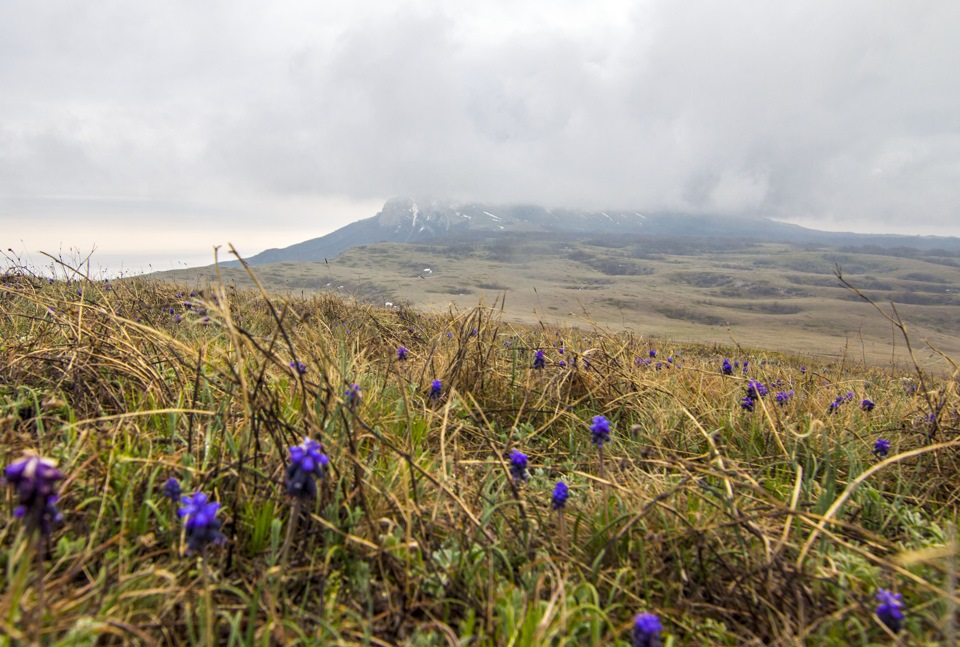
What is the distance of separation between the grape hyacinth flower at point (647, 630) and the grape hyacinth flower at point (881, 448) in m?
2.49

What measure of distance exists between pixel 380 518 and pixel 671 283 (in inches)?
7182

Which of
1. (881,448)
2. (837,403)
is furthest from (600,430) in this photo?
(837,403)

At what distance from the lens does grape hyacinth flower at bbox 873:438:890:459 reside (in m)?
3.04

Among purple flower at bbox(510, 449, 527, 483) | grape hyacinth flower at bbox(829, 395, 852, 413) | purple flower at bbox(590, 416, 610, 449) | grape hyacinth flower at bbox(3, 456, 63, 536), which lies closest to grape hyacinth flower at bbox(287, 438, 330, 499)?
grape hyacinth flower at bbox(3, 456, 63, 536)

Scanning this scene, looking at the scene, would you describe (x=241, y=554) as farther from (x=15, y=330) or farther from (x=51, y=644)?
(x=15, y=330)

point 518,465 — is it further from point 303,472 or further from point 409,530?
point 303,472

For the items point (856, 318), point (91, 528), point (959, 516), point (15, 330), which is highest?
point (15, 330)

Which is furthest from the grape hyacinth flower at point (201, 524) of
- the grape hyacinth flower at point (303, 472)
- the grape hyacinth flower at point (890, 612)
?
the grape hyacinth flower at point (890, 612)

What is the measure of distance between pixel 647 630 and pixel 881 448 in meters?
2.54

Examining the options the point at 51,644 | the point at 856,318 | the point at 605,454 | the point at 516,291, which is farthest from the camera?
the point at 516,291

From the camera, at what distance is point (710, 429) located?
3.78 m

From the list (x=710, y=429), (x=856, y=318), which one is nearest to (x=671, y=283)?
(x=856, y=318)

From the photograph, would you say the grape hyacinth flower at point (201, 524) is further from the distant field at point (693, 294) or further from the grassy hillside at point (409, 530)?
the distant field at point (693, 294)

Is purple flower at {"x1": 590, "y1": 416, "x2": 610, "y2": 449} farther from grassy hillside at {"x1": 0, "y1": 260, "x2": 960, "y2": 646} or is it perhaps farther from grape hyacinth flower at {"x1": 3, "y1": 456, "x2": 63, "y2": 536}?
grape hyacinth flower at {"x1": 3, "y1": 456, "x2": 63, "y2": 536}
